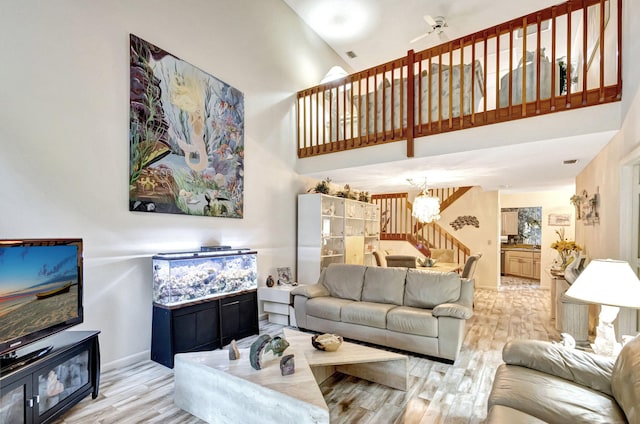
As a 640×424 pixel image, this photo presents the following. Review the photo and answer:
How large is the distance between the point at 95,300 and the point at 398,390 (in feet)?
9.42

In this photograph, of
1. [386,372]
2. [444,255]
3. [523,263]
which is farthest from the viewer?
[523,263]

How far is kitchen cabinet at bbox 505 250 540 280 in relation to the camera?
8953mm

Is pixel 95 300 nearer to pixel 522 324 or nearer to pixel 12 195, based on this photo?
pixel 12 195

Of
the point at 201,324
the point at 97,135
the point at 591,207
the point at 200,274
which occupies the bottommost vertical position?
the point at 201,324

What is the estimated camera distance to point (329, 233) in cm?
585

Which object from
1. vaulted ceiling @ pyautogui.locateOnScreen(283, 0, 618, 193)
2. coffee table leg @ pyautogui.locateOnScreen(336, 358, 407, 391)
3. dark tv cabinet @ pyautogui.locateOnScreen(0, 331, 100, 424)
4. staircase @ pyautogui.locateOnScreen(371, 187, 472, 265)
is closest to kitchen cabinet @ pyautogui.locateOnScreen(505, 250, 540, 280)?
staircase @ pyautogui.locateOnScreen(371, 187, 472, 265)

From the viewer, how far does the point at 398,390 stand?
8.72 feet

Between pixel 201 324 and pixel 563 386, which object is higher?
pixel 563 386

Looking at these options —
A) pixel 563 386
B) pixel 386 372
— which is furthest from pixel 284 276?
pixel 563 386

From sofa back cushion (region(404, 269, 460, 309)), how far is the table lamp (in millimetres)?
1453

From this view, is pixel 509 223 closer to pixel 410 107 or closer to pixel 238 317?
pixel 410 107

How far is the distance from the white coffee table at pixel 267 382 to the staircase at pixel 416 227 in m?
5.83

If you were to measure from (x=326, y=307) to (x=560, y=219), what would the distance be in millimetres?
6970

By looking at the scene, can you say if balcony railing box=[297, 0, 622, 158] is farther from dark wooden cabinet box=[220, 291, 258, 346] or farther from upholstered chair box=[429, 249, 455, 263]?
upholstered chair box=[429, 249, 455, 263]
